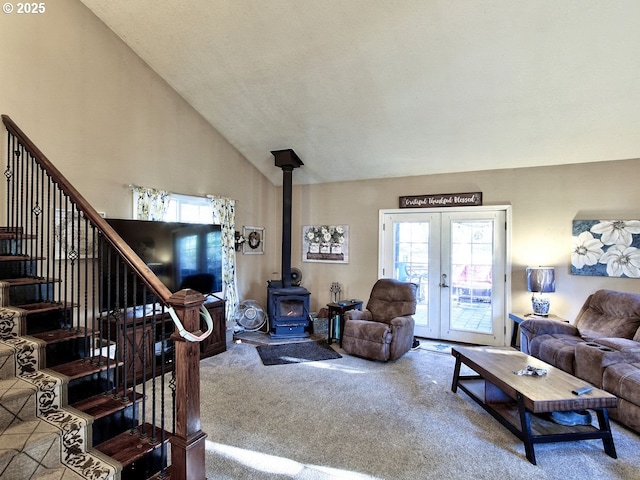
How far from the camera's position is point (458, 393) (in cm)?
334

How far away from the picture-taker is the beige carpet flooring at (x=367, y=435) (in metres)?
2.20

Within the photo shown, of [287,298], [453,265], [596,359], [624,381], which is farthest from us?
[287,298]

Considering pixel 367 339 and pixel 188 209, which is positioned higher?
pixel 188 209

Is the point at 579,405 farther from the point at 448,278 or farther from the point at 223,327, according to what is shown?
the point at 223,327

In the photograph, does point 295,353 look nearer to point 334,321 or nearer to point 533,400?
point 334,321

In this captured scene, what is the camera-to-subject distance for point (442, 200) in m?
5.21

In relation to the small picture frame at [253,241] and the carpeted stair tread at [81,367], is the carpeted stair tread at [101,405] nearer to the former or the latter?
the carpeted stair tread at [81,367]

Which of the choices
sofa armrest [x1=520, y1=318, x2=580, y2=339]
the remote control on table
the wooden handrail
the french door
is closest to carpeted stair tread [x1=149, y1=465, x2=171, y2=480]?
the wooden handrail

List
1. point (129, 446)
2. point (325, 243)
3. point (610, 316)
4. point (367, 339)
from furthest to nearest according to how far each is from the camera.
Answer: point (325, 243)
point (367, 339)
point (610, 316)
point (129, 446)

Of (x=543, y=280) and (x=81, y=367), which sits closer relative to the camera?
(x=81, y=367)

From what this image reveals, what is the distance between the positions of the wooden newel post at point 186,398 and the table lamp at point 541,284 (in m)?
4.30

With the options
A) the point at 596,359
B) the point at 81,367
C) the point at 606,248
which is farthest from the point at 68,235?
the point at 606,248

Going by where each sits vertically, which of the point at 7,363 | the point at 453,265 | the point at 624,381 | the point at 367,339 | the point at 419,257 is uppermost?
the point at 419,257

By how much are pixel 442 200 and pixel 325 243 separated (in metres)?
2.13
